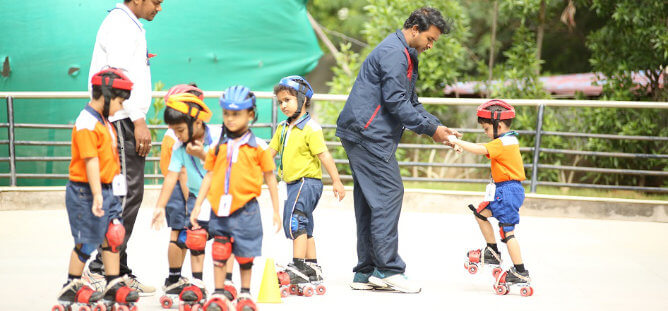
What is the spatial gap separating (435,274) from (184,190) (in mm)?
2212

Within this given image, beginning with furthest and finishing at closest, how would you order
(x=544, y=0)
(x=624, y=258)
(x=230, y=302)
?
(x=544, y=0)
(x=624, y=258)
(x=230, y=302)

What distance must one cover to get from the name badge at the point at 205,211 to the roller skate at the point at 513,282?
219 cm

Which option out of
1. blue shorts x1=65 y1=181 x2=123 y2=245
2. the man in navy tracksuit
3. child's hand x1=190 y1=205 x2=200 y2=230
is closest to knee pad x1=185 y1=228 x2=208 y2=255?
child's hand x1=190 y1=205 x2=200 y2=230

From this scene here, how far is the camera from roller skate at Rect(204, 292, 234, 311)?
14.9 feet

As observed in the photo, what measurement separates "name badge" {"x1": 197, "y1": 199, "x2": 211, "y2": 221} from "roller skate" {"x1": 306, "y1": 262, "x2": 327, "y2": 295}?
111 centimetres

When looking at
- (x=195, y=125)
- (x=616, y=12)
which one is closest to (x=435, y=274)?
(x=195, y=125)

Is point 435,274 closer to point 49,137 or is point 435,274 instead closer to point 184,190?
point 184,190

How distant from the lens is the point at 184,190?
5051mm

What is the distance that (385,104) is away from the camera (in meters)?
5.61

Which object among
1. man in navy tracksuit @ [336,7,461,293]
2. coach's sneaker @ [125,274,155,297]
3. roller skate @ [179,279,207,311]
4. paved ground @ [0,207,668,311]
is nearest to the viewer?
roller skate @ [179,279,207,311]

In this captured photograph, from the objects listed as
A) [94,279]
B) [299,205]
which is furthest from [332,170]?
[94,279]

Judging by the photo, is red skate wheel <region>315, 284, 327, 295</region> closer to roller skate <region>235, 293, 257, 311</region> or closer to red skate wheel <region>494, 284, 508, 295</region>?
roller skate <region>235, 293, 257, 311</region>

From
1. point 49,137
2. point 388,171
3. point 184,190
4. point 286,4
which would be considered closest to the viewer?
point 184,190

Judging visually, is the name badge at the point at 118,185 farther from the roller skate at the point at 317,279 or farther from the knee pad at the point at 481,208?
the knee pad at the point at 481,208
